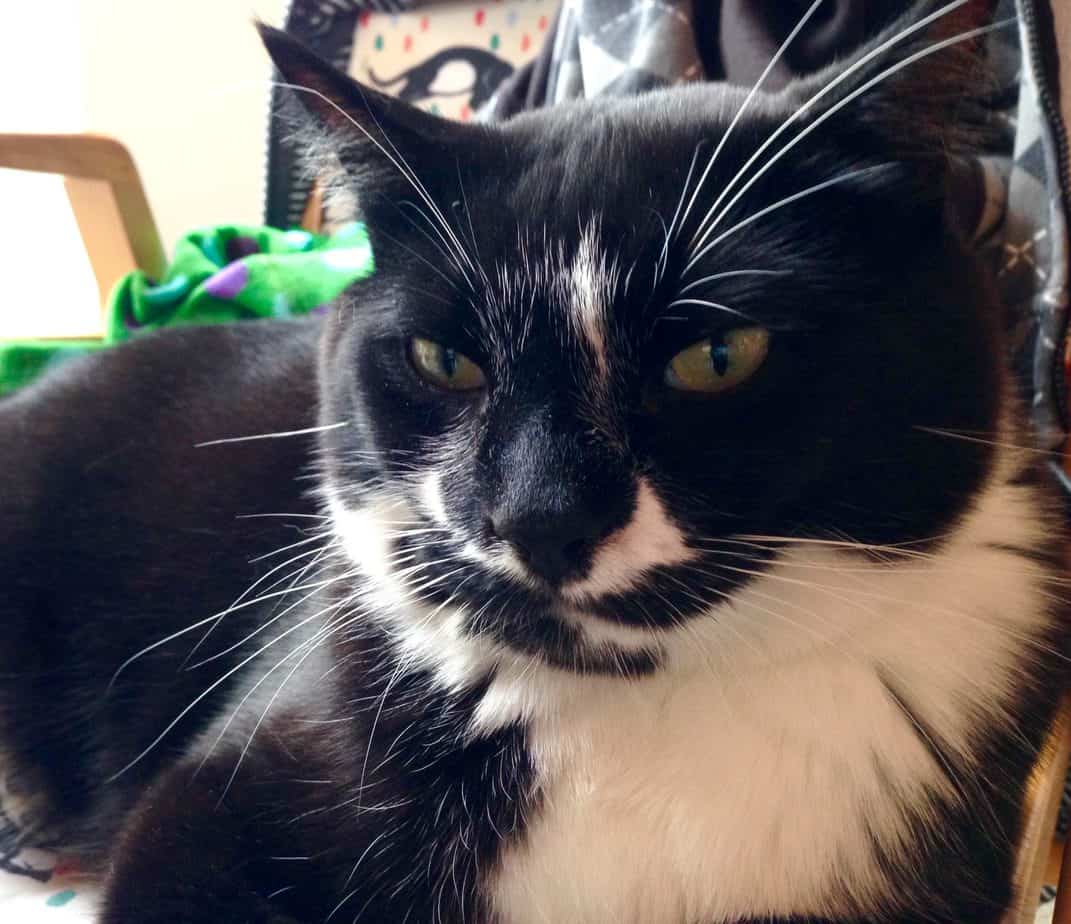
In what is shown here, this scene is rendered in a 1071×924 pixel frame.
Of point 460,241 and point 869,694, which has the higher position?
point 460,241

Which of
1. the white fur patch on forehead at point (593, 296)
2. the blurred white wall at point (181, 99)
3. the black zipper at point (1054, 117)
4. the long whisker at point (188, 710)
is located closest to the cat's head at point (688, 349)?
the white fur patch on forehead at point (593, 296)

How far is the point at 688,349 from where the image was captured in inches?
21.5

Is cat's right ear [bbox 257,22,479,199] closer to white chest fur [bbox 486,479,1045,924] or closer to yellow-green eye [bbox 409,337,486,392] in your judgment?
yellow-green eye [bbox 409,337,486,392]

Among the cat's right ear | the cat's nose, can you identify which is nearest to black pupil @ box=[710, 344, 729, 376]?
the cat's nose

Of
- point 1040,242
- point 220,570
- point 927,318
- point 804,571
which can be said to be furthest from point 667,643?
point 1040,242

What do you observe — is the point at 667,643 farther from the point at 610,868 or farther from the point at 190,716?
the point at 190,716

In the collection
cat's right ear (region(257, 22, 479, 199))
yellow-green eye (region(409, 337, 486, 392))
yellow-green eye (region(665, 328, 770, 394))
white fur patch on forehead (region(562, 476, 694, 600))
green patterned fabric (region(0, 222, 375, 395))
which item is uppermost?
cat's right ear (region(257, 22, 479, 199))

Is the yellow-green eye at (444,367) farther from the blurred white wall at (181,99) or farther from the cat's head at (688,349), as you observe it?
the blurred white wall at (181,99)

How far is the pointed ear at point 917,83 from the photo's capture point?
528 mm

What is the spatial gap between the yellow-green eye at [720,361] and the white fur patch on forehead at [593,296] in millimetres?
42

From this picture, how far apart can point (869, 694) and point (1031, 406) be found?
501 millimetres

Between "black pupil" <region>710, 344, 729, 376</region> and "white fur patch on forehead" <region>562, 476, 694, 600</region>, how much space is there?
3.0 inches

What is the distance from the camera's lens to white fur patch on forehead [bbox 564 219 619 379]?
1.80 ft

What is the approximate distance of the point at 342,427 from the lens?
0.75 metres
